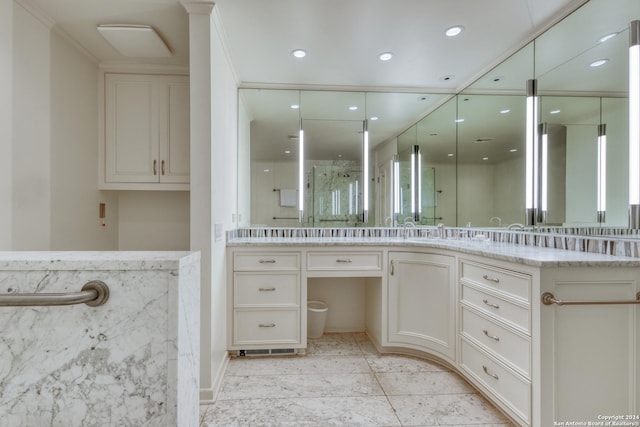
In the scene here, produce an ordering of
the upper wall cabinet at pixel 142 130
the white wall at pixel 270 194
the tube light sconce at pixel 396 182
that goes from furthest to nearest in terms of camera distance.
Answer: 1. the tube light sconce at pixel 396 182
2. the white wall at pixel 270 194
3. the upper wall cabinet at pixel 142 130

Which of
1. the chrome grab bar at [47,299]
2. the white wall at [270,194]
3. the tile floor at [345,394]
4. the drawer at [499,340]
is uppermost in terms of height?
the white wall at [270,194]

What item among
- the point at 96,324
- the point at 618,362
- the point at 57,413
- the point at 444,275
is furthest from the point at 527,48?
the point at 57,413

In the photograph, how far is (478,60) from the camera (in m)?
2.43

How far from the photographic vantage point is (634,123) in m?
1.50

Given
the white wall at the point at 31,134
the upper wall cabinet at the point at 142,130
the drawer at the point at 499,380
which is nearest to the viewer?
the drawer at the point at 499,380

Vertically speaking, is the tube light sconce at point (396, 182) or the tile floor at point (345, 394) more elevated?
the tube light sconce at point (396, 182)

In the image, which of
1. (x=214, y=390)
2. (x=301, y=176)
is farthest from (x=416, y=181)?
(x=214, y=390)

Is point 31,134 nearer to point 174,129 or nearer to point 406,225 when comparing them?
Answer: point 174,129

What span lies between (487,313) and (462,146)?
1.75 metres

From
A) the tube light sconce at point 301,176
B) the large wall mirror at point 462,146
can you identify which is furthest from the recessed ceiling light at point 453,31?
the tube light sconce at point 301,176

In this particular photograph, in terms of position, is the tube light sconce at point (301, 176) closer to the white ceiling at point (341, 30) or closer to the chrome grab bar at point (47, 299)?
the white ceiling at point (341, 30)

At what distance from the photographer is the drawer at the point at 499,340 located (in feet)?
4.75

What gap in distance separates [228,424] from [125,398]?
3.43ft

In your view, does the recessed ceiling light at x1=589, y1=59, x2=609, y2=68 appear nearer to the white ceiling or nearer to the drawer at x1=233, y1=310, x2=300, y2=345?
the white ceiling
